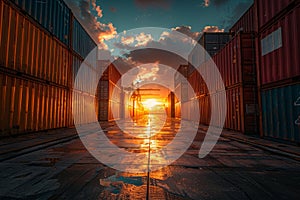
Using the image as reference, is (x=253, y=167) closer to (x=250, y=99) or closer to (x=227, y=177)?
(x=227, y=177)

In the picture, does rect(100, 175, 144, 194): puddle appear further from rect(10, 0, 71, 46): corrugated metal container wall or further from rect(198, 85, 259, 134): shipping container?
rect(10, 0, 71, 46): corrugated metal container wall

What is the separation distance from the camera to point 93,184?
3.54 metres

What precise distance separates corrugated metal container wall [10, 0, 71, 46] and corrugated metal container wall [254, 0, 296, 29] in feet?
40.9

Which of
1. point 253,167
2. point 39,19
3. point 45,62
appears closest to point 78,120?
point 45,62

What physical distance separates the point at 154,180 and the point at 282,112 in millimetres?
7160

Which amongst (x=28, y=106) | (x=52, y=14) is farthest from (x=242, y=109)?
(x=52, y=14)

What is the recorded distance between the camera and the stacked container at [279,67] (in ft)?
23.8

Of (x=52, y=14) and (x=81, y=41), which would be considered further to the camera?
(x=81, y=41)

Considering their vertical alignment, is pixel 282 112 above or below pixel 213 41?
below

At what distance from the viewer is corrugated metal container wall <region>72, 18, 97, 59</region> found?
52.4 ft

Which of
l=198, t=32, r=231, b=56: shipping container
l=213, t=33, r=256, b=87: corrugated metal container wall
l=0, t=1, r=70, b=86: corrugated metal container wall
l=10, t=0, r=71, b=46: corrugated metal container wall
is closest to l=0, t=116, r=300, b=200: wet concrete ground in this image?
l=0, t=1, r=70, b=86: corrugated metal container wall

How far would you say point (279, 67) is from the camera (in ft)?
26.8

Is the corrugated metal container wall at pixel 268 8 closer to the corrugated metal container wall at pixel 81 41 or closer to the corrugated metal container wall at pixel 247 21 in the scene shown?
the corrugated metal container wall at pixel 247 21

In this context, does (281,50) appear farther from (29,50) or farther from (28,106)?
(28,106)
